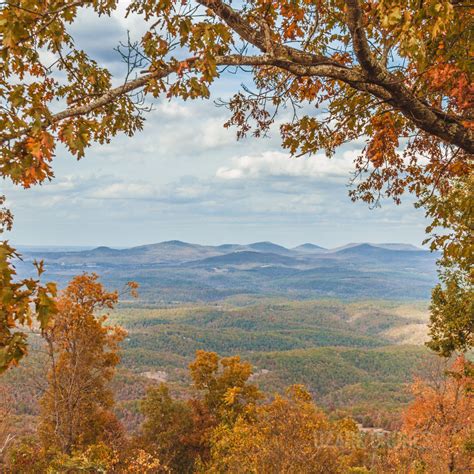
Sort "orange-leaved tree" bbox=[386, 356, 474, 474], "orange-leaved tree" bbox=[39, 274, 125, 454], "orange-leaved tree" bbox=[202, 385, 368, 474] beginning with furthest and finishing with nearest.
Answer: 1. "orange-leaved tree" bbox=[386, 356, 474, 474]
2. "orange-leaved tree" bbox=[39, 274, 125, 454]
3. "orange-leaved tree" bbox=[202, 385, 368, 474]

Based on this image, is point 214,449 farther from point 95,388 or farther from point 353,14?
point 353,14

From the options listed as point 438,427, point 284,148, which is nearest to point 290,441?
point 284,148

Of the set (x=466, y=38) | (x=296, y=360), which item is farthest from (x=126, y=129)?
(x=296, y=360)

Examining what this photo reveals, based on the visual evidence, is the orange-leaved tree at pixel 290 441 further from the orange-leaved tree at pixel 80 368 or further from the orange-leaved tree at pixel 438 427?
the orange-leaved tree at pixel 80 368

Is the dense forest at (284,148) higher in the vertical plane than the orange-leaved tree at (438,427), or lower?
higher

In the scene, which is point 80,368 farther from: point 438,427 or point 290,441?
point 438,427

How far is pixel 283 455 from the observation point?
13000 millimetres

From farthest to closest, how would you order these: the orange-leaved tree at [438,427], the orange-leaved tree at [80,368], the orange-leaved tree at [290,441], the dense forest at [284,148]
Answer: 1. the orange-leaved tree at [438,427]
2. the orange-leaved tree at [80,368]
3. the orange-leaved tree at [290,441]
4. the dense forest at [284,148]

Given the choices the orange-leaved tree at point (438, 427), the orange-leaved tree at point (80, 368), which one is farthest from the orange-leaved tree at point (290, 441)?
the orange-leaved tree at point (80, 368)

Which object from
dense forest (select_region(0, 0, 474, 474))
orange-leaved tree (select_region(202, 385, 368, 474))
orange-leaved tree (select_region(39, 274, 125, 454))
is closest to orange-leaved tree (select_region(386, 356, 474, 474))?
dense forest (select_region(0, 0, 474, 474))

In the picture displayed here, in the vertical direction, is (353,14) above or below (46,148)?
above

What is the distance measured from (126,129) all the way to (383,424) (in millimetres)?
90902

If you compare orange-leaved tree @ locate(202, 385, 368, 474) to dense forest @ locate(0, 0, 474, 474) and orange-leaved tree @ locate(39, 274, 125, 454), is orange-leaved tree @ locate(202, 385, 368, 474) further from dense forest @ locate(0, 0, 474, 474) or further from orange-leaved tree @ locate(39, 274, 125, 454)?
orange-leaved tree @ locate(39, 274, 125, 454)

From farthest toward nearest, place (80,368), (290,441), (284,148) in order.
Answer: (80,368) < (290,441) < (284,148)
